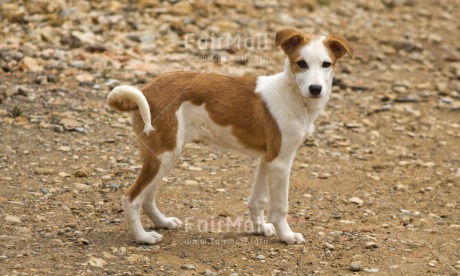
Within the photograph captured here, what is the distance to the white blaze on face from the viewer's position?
5758mm

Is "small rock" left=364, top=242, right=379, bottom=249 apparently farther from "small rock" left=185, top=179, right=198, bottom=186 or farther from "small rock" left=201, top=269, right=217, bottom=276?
"small rock" left=185, top=179, right=198, bottom=186

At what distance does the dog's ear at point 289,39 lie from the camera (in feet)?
19.4

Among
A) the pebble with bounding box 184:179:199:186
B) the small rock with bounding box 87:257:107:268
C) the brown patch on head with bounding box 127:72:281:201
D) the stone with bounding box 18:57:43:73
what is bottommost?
the pebble with bounding box 184:179:199:186

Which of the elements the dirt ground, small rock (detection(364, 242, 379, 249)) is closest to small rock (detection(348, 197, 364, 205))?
the dirt ground

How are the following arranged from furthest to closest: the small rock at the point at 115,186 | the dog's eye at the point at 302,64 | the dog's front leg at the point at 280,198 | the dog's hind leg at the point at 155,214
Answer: the small rock at the point at 115,186 → the dog's hind leg at the point at 155,214 → the dog's front leg at the point at 280,198 → the dog's eye at the point at 302,64

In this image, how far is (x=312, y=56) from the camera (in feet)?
19.0

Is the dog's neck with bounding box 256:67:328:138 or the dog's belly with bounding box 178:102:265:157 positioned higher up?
the dog's neck with bounding box 256:67:328:138

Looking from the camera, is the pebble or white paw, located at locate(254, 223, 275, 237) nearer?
white paw, located at locate(254, 223, 275, 237)

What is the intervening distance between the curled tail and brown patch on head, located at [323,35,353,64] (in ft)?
5.48

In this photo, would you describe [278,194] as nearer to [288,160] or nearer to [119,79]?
[288,160]

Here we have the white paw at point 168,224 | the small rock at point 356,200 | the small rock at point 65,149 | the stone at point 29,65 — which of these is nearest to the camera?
the white paw at point 168,224

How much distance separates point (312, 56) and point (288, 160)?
0.94m

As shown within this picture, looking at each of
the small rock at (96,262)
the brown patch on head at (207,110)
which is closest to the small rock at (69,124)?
the brown patch on head at (207,110)

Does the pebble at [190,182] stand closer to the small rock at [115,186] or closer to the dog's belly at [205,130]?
the small rock at [115,186]
